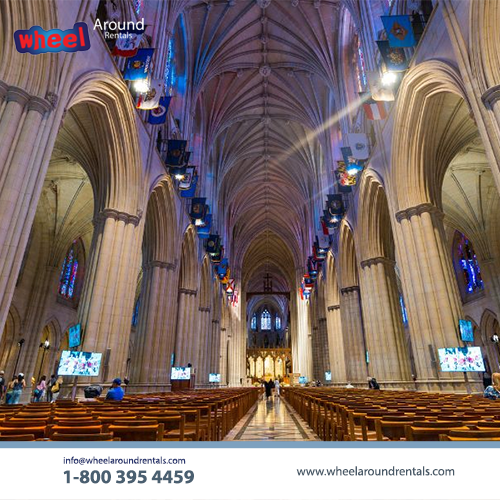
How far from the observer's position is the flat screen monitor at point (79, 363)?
26.6 ft

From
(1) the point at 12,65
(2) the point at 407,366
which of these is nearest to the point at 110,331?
(1) the point at 12,65

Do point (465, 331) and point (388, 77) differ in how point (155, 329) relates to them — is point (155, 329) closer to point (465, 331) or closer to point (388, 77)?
point (465, 331)

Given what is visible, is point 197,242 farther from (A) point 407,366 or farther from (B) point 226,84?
(A) point 407,366

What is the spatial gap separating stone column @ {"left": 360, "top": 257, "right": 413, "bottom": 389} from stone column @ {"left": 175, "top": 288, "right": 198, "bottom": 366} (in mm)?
10287

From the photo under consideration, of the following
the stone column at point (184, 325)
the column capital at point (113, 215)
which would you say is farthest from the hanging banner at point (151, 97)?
the stone column at point (184, 325)

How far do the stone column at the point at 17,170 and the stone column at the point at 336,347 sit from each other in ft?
68.9

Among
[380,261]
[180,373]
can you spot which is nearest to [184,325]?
[180,373]

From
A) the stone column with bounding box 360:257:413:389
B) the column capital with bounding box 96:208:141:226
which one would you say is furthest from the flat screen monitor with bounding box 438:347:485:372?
the column capital with bounding box 96:208:141:226

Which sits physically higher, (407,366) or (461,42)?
(461,42)

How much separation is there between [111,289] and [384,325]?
11.2 metres

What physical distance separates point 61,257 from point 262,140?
20323 millimetres

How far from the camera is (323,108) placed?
25.2 metres

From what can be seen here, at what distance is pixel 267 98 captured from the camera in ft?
88.8

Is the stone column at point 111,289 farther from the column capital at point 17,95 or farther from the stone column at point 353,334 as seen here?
the stone column at point 353,334
